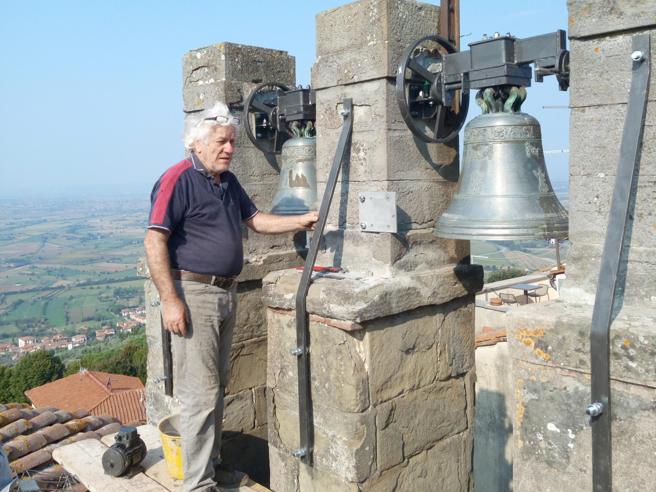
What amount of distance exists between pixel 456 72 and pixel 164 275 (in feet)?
5.31

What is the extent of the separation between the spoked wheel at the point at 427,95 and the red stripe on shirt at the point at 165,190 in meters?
1.09

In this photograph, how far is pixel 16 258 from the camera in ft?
322

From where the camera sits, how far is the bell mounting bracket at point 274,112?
3846 mm

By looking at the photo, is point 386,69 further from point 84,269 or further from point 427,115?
point 84,269

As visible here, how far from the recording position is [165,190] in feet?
10.0

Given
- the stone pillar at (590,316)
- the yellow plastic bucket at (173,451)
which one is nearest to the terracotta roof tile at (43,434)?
the yellow plastic bucket at (173,451)

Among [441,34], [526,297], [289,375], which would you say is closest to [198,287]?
[289,375]

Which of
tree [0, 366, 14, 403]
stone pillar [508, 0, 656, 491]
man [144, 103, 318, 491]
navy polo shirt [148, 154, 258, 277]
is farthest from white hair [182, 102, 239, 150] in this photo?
tree [0, 366, 14, 403]

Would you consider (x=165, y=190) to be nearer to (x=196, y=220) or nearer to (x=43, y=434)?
(x=196, y=220)

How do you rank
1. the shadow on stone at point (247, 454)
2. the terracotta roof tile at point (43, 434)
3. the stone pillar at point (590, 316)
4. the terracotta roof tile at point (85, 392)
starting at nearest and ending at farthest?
the stone pillar at point (590, 316), the terracotta roof tile at point (43, 434), the shadow on stone at point (247, 454), the terracotta roof tile at point (85, 392)

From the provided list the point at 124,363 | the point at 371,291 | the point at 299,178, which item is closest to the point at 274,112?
the point at 299,178

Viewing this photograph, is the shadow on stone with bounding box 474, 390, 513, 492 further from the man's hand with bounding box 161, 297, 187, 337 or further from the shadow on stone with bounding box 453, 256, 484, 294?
the man's hand with bounding box 161, 297, 187, 337

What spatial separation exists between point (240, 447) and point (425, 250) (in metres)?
2.14

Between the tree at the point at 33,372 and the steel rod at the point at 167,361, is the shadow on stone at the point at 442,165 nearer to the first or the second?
the steel rod at the point at 167,361
